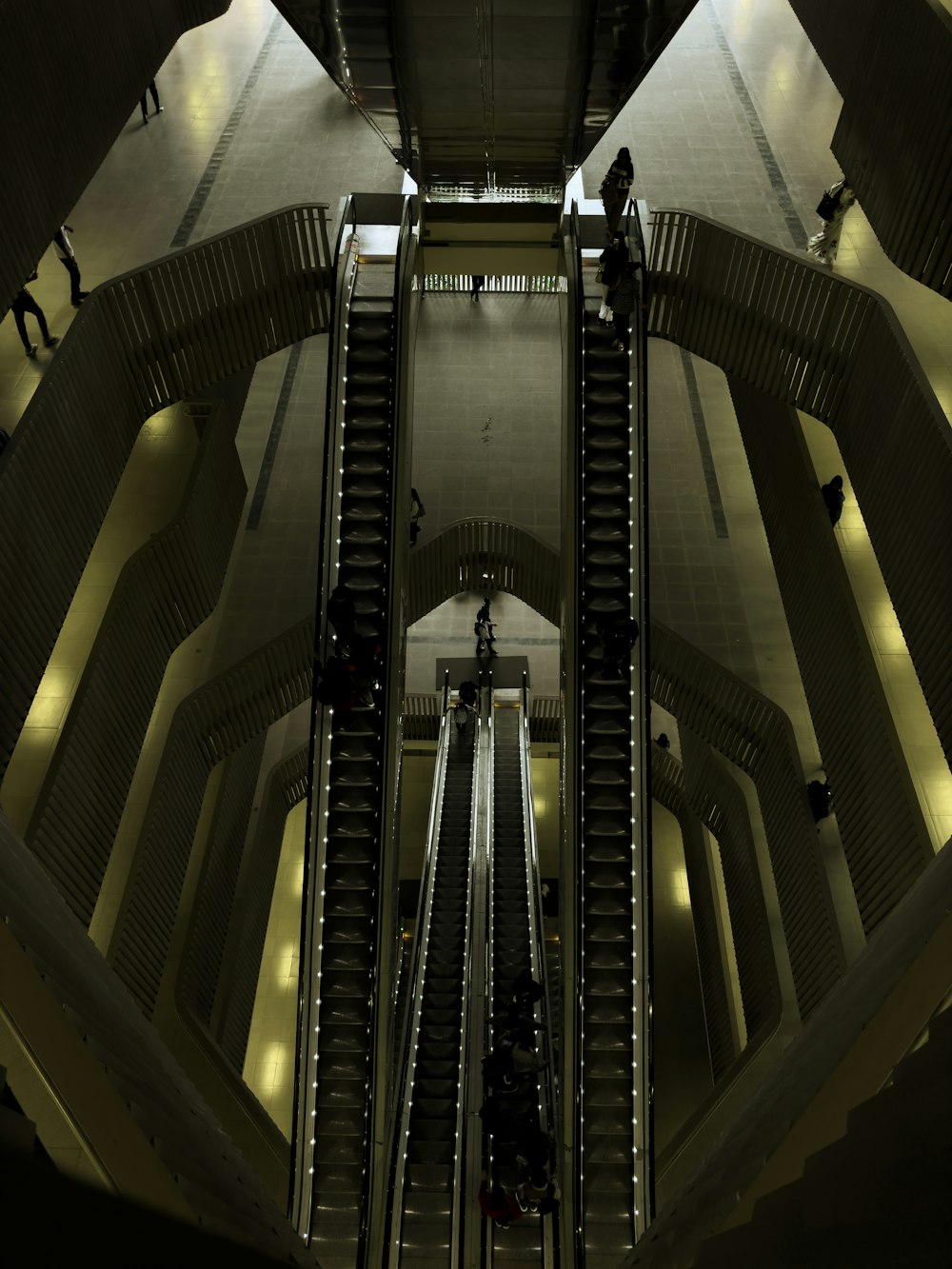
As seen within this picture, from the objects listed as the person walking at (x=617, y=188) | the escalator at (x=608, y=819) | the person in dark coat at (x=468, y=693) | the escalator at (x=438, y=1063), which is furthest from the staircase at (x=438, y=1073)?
the person walking at (x=617, y=188)

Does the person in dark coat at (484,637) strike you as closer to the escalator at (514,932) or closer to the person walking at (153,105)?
the escalator at (514,932)

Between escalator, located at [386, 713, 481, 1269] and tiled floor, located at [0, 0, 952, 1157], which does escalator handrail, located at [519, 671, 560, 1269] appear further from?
tiled floor, located at [0, 0, 952, 1157]

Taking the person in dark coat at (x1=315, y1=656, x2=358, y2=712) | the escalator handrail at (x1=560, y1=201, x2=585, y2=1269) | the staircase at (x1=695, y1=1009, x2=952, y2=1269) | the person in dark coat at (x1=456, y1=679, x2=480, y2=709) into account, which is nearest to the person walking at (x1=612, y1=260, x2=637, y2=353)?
the escalator handrail at (x1=560, y1=201, x2=585, y2=1269)

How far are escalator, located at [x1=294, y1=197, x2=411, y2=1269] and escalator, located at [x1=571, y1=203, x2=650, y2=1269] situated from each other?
194 cm

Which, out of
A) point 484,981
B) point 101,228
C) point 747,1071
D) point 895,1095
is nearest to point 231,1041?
point 484,981

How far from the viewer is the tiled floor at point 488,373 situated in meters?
12.6

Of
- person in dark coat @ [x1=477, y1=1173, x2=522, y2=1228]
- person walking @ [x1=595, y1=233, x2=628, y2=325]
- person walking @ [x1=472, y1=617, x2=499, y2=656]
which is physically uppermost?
person walking @ [x1=472, y1=617, x2=499, y2=656]

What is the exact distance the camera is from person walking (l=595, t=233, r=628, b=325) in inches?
425

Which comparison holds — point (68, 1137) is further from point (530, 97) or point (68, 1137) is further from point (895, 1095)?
point (530, 97)

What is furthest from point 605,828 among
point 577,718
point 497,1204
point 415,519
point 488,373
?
point 488,373

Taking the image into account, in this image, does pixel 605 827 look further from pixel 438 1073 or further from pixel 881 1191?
pixel 881 1191

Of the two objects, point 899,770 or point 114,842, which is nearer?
point 899,770

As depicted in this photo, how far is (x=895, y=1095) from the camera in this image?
166 cm

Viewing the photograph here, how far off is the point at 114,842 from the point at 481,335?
9.55 meters
